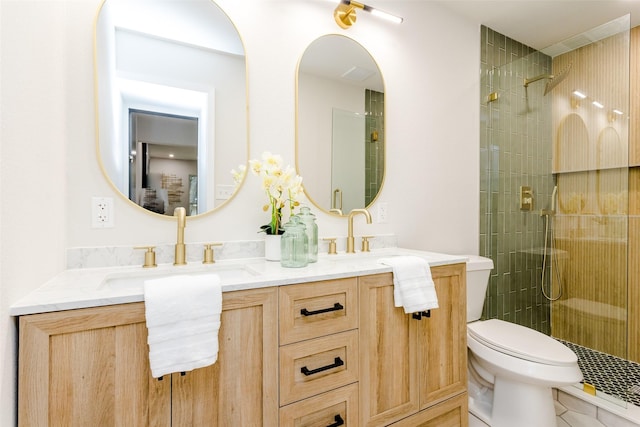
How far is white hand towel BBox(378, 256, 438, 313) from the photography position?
120 centimetres

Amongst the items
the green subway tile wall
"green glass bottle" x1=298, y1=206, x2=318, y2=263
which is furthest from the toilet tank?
"green glass bottle" x1=298, y1=206, x2=318, y2=263

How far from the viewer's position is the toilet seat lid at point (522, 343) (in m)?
1.37

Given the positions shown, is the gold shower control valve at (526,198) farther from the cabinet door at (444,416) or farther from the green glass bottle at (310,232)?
the green glass bottle at (310,232)

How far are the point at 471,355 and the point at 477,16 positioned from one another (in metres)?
2.29

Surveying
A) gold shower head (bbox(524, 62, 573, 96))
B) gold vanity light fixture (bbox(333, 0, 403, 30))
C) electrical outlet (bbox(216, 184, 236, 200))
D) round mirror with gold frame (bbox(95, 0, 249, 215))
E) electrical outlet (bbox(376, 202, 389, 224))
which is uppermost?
gold vanity light fixture (bbox(333, 0, 403, 30))

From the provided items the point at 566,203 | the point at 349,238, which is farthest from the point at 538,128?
the point at 349,238

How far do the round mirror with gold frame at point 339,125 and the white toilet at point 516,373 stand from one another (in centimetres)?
98

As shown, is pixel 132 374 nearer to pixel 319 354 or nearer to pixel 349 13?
pixel 319 354

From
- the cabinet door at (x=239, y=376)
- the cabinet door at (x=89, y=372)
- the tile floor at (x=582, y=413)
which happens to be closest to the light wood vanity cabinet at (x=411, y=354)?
the cabinet door at (x=239, y=376)

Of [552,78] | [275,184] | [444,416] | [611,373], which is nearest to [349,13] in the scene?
[275,184]

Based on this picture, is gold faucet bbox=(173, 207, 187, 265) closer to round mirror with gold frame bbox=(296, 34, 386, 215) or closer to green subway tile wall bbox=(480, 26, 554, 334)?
round mirror with gold frame bbox=(296, 34, 386, 215)

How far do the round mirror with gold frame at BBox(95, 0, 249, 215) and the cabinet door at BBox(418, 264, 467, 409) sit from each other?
1.05m

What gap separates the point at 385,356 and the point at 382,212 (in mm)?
853

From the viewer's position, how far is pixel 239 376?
0.92 metres
